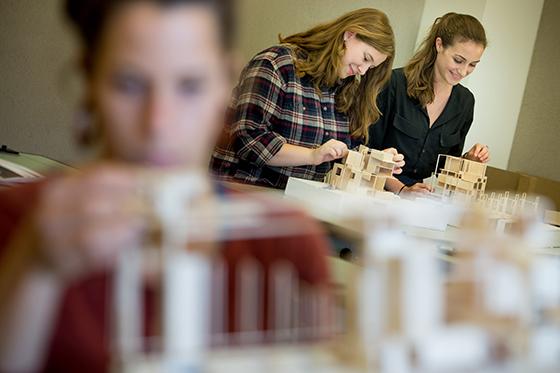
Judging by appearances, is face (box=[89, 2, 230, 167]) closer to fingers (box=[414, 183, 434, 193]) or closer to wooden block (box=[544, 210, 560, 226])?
fingers (box=[414, 183, 434, 193])

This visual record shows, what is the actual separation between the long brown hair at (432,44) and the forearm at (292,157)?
0.81 meters

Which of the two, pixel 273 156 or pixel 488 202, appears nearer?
pixel 273 156

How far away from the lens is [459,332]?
55 cm

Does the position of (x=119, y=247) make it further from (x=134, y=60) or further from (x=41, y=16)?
(x=41, y=16)

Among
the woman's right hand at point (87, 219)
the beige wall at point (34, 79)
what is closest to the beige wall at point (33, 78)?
the beige wall at point (34, 79)

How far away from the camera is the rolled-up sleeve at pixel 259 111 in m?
2.29

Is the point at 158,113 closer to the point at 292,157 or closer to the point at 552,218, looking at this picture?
the point at 292,157

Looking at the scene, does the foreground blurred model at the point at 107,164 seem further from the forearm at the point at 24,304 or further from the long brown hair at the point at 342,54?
the long brown hair at the point at 342,54

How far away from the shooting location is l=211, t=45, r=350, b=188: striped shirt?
2305mm

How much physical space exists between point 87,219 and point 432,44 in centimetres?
259

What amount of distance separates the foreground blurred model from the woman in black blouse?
7.50ft

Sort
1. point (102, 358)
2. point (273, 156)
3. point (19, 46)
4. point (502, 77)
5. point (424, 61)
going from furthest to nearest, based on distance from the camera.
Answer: point (502, 77), point (19, 46), point (424, 61), point (273, 156), point (102, 358)

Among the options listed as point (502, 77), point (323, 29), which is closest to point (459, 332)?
point (323, 29)

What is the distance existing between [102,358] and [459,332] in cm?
30
